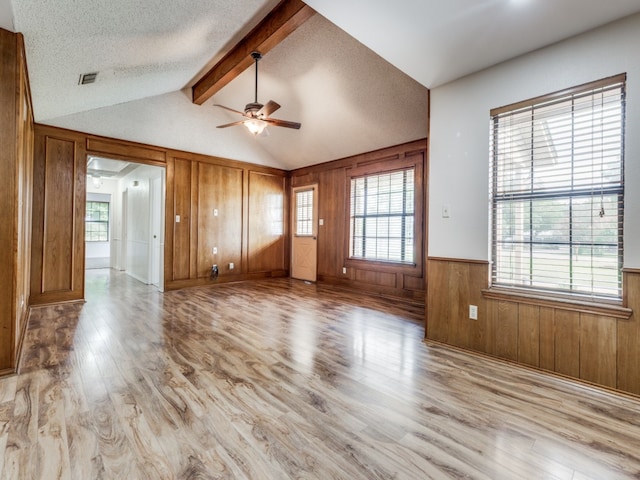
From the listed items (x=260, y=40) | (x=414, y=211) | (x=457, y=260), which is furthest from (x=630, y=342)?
(x=260, y=40)

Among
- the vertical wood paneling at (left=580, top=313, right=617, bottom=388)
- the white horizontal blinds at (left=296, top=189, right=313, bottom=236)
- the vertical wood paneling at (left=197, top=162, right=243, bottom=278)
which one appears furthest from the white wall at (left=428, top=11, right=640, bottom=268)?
the vertical wood paneling at (left=197, top=162, right=243, bottom=278)

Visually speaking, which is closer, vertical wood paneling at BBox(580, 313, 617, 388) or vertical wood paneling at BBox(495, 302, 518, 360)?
vertical wood paneling at BBox(580, 313, 617, 388)

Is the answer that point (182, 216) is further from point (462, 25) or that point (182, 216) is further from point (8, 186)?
point (462, 25)

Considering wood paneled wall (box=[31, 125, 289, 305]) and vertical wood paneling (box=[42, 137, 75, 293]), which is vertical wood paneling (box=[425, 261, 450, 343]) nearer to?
wood paneled wall (box=[31, 125, 289, 305])

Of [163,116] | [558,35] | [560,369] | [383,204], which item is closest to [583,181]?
[558,35]

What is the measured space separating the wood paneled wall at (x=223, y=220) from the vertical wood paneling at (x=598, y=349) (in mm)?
5514

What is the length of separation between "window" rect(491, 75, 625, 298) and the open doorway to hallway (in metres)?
5.17

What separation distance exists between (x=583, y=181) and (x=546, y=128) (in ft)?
1.65

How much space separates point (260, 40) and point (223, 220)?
3523mm

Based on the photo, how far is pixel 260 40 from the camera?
3543 millimetres

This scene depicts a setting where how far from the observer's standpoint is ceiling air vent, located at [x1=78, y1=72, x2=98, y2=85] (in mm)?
3133

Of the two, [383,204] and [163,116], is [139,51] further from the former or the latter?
[383,204]

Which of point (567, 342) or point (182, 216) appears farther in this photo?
point (182, 216)

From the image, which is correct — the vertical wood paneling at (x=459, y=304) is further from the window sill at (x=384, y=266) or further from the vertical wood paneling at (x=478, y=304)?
the window sill at (x=384, y=266)
